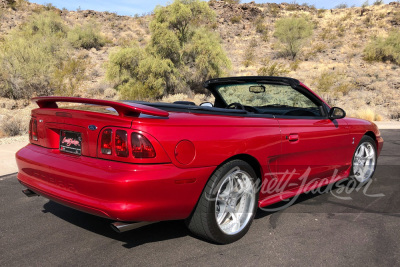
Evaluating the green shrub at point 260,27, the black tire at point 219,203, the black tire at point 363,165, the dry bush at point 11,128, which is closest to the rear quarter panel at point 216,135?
the black tire at point 219,203

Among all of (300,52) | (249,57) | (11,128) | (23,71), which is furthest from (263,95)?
(300,52)

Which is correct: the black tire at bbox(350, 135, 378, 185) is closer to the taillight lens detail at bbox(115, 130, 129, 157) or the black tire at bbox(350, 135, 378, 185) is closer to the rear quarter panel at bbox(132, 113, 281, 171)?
the rear quarter panel at bbox(132, 113, 281, 171)

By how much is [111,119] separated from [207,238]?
4.28 ft

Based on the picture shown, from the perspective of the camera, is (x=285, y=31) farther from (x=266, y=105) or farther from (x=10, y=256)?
(x=10, y=256)

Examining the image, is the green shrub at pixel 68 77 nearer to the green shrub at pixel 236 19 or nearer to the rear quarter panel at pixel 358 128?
the rear quarter panel at pixel 358 128

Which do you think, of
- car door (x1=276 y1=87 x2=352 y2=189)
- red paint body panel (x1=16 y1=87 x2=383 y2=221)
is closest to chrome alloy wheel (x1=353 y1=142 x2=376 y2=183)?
car door (x1=276 y1=87 x2=352 y2=189)

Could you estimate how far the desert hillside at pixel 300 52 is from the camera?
23547mm

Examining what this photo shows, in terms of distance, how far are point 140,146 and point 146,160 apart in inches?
4.3

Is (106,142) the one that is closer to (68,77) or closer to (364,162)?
(364,162)

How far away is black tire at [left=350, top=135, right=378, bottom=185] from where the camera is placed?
4991 mm

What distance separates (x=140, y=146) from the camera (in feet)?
8.37

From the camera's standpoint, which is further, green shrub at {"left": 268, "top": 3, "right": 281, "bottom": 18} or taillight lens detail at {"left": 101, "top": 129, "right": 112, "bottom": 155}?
green shrub at {"left": 268, "top": 3, "right": 281, "bottom": 18}

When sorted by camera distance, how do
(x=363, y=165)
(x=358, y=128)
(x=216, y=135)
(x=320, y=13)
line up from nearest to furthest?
(x=216, y=135), (x=358, y=128), (x=363, y=165), (x=320, y=13)

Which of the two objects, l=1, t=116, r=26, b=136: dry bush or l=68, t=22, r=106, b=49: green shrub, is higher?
l=68, t=22, r=106, b=49: green shrub
